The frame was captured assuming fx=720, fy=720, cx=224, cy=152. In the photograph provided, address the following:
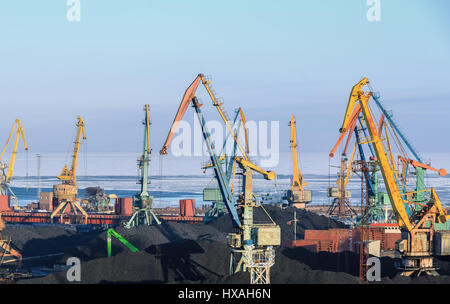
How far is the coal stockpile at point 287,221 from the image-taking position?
101125 millimetres

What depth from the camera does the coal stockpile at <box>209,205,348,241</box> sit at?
101125 millimetres

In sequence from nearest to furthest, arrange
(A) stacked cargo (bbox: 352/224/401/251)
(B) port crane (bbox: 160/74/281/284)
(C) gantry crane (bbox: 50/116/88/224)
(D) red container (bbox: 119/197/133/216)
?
1. (B) port crane (bbox: 160/74/281/284)
2. (A) stacked cargo (bbox: 352/224/401/251)
3. (C) gantry crane (bbox: 50/116/88/224)
4. (D) red container (bbox: 119/197/133/216)

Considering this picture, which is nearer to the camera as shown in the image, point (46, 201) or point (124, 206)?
point (124, 206)

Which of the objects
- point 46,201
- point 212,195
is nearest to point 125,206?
point 212,195

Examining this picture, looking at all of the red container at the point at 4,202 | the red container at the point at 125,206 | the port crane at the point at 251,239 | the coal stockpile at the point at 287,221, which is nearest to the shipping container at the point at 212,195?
the coal stockpile at the point at 287,221

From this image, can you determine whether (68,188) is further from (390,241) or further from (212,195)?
(390,241)

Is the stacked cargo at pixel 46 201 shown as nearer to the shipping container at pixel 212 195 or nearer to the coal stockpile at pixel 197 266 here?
the shipping container at pixel 212 195

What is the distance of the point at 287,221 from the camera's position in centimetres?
10625

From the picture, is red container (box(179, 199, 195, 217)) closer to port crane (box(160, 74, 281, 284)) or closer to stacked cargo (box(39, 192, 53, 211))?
stacked cargo (box(39, 192, 53, 211))

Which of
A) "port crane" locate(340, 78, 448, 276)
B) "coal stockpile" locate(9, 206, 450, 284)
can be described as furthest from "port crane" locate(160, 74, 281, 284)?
"port crane" locate(340, 78, 448, 276)

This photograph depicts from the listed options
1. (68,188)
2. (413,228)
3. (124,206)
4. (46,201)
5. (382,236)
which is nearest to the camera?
(413,228)

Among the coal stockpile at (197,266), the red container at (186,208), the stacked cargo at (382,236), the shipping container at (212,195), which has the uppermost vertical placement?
the shipping container at (212,195)
